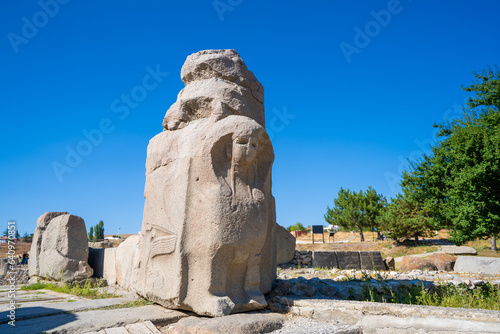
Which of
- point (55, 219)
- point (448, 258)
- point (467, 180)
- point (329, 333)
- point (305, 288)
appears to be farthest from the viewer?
point (467, 180)

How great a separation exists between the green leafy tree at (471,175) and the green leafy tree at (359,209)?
11.9 m

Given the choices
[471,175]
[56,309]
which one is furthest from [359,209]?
[56,309]

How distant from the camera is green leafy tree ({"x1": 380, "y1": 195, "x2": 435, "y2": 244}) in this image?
21.0 m

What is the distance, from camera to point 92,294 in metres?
5.65

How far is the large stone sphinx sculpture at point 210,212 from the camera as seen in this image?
3.70 m

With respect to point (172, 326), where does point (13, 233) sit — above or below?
above

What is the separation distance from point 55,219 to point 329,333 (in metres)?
7.13

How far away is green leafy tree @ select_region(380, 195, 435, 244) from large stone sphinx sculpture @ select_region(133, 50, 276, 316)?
744 inches

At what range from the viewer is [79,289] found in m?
6.12

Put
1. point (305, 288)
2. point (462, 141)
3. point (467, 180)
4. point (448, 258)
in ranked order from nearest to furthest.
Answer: point (305, 288) < point (448, 258) < point (467, 180) < point (462, 141)

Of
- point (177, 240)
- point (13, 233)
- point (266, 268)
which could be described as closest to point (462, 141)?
point (266, 268)

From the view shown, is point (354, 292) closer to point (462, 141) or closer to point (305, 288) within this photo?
point (305, 288)

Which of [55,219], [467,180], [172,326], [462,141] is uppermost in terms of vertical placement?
[462,141]

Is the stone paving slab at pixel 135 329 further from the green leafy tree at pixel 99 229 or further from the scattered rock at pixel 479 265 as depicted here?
the green leafy tree at pixel 99 229
